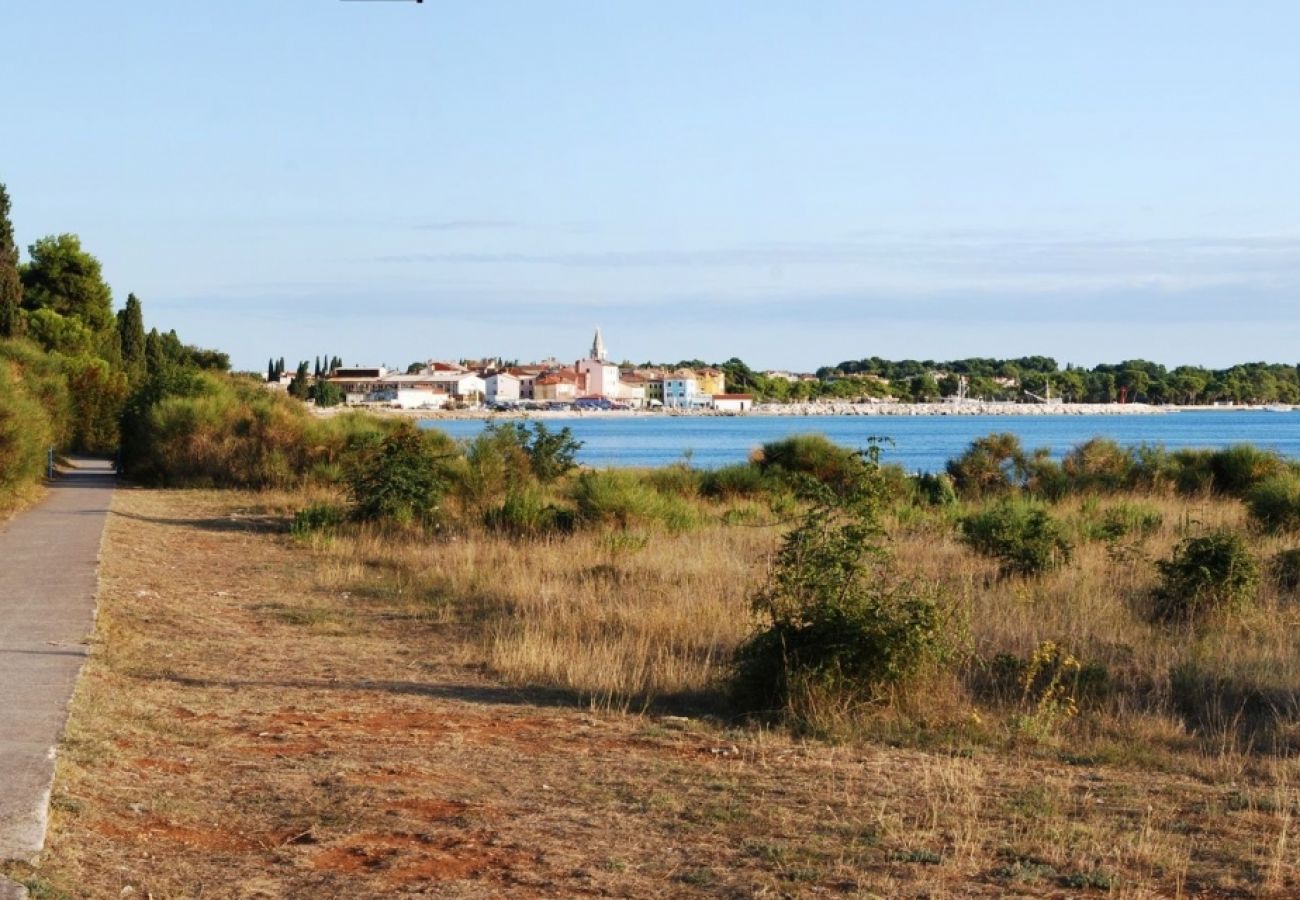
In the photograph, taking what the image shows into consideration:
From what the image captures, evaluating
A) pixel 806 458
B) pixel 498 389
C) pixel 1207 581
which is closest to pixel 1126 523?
pixel 1207 581

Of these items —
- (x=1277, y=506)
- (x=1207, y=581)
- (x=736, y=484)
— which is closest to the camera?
(x=1207, y=581)

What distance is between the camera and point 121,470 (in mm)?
44531

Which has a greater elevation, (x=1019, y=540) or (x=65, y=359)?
(x=65, y=359)

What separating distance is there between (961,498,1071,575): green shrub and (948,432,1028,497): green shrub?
14.6 metres

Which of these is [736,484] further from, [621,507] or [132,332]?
[132,332]

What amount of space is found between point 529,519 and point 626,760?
15835mm

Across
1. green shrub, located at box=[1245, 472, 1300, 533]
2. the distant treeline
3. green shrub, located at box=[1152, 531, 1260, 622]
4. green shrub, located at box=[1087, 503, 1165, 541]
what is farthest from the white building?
green shrub, located at box=[1152, 531, 1260, 622]

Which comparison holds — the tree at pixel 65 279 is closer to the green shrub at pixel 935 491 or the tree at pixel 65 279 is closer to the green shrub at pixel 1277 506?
the green shrub at pixel 935 491

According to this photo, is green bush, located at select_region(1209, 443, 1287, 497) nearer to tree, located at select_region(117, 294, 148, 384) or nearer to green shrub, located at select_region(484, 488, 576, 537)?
green shrub, located at select_region(484, 488, 576, 537)

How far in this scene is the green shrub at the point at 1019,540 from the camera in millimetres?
19125

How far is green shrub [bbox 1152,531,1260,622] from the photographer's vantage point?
15.7m

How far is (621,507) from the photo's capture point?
84.7 feet

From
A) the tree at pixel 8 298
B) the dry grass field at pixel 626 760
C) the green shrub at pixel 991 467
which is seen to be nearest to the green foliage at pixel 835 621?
the dry grass field at pixel 626 760

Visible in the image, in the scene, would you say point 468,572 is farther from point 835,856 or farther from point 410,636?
point 835,856
